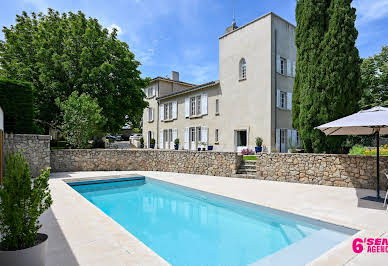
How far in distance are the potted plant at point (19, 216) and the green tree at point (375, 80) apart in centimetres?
2601

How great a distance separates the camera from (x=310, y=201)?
21.7 feet

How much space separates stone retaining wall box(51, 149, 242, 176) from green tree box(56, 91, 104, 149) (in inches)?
40.9

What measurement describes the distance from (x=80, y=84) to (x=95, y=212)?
13.1 metres

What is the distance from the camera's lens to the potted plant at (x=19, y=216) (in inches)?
99.4

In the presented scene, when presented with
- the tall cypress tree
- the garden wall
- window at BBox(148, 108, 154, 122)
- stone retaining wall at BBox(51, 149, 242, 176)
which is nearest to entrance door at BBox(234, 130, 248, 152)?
stone retaining wall at BBox(51, 149, 242, 176)

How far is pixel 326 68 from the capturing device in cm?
977

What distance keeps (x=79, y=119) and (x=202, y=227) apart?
10543 millimetres

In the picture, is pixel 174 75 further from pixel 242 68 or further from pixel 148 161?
pixel 148 161

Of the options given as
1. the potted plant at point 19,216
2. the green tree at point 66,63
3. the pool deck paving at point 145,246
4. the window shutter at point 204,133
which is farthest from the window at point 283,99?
the potted plant at point 19,216

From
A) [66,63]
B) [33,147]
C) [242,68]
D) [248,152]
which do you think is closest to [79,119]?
[33,147]

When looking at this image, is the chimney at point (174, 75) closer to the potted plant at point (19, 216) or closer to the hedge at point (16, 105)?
the hedge at point (16, 105)

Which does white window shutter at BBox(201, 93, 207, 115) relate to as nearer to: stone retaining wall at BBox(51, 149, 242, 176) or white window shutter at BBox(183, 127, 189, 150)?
white window shutter at BBox(183, 127, 189, 150)

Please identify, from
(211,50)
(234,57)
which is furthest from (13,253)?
(211,50)

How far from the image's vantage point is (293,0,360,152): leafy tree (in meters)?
9.51
